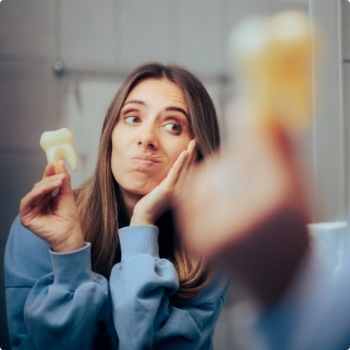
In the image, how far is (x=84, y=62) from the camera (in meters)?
0.88

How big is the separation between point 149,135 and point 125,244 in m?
0.16

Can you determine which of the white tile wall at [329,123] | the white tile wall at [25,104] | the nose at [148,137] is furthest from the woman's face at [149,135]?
the white tile wall at [329,123]

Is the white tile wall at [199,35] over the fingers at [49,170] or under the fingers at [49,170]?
over

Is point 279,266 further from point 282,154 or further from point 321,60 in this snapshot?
point 321,60

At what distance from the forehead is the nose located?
0.04 meters

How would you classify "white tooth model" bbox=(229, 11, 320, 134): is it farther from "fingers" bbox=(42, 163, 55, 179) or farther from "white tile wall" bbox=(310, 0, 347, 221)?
"fingers" bbox=(42, 163, 55, 179)

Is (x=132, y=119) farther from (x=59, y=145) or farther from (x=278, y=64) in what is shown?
(x=278, y=64)

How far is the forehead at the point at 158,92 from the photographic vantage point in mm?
833

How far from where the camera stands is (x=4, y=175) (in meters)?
0.87

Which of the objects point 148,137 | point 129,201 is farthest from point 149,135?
point 129,201

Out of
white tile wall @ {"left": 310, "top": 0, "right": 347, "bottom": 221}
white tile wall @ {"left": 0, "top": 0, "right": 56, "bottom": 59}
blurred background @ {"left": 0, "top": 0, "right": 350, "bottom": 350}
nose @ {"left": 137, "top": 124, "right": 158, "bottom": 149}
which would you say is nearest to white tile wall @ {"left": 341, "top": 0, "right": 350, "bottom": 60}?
white tile wall @ {"left": 310, "top": 0, "right": 347, "bottom": 221}

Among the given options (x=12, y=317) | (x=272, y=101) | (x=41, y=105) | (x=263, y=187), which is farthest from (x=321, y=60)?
(x=12, y=317)

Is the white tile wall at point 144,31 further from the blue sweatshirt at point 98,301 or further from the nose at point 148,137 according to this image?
the blue sweatshirt at point 98,301

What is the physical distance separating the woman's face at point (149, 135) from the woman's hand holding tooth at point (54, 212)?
81 mm
